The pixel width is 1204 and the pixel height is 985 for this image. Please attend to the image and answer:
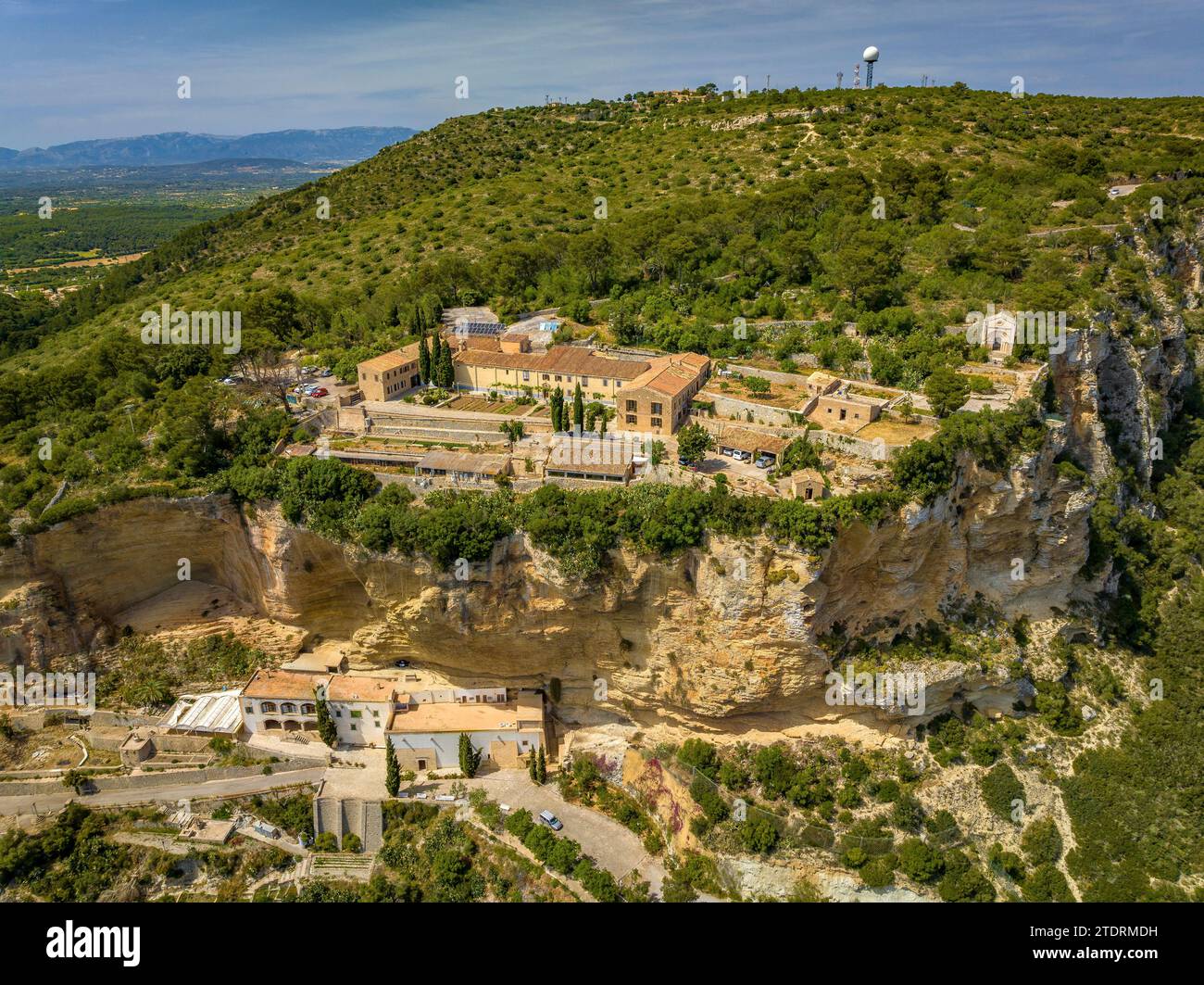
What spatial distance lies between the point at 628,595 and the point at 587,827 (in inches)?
428

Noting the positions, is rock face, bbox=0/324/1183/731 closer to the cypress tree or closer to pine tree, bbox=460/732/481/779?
pine tree, bbox=460/732/481/779

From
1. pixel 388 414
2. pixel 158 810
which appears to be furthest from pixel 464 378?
pixel 158 810

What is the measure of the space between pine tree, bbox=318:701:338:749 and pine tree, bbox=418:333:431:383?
66.1 feet

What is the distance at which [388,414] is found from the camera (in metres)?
42.4

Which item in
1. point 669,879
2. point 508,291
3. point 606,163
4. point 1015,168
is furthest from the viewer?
point 606,163

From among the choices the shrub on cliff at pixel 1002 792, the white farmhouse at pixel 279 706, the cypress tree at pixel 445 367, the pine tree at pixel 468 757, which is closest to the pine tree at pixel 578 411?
the cypress tree at pixel 445 367

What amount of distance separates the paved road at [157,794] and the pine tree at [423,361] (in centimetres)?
2318

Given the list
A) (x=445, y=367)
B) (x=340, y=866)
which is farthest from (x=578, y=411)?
(x=340, y=866)

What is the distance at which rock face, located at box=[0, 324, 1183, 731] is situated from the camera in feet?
107

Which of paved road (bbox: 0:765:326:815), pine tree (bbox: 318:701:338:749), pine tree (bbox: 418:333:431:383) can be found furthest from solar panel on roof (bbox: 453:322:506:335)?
paved road (bbox: 0:765:326:815)

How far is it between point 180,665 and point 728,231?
48.1 meters

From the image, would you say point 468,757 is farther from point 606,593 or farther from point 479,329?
point 479,329

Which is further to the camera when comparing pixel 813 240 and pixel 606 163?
pixel 606 163

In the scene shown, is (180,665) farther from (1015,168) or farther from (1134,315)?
(1015,168)
